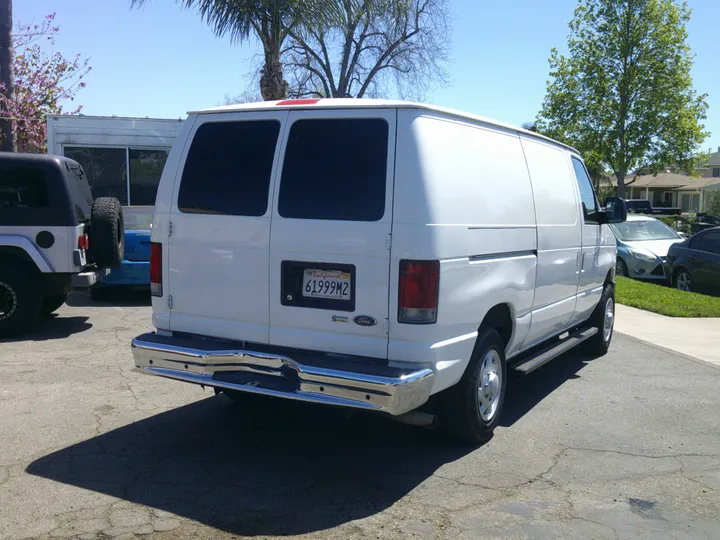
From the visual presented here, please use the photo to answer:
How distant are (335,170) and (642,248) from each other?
44.9 feet

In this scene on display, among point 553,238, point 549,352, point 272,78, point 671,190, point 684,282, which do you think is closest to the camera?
point 553,238

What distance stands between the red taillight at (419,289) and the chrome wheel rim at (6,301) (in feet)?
19.8

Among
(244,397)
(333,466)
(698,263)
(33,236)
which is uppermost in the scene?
(33,236)

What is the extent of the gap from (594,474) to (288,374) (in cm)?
217

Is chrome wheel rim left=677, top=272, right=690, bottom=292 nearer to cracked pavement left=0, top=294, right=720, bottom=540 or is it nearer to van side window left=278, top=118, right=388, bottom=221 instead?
cracked pavement left=0, top=294, right=720, bottom=540

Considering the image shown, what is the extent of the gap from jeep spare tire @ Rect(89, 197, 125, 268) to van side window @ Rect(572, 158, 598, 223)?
5.52m

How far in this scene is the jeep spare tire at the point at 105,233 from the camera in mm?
9000

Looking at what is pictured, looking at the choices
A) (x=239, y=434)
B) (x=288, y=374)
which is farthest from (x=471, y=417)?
(x=239, y=434)

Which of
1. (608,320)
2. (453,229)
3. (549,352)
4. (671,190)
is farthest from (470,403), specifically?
(671,190)

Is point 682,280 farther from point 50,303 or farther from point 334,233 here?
point 334,233

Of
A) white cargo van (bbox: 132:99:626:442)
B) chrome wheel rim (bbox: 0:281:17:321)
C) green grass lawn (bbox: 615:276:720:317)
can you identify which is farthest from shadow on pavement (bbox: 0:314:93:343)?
green grass lawn (bbox: 615:276:720:317)

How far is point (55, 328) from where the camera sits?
368 inches

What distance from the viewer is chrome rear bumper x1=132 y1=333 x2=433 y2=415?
14.0 ft

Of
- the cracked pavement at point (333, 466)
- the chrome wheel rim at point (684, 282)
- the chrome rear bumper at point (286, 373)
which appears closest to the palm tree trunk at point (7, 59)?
the cracked pavement at point (333, 466)
